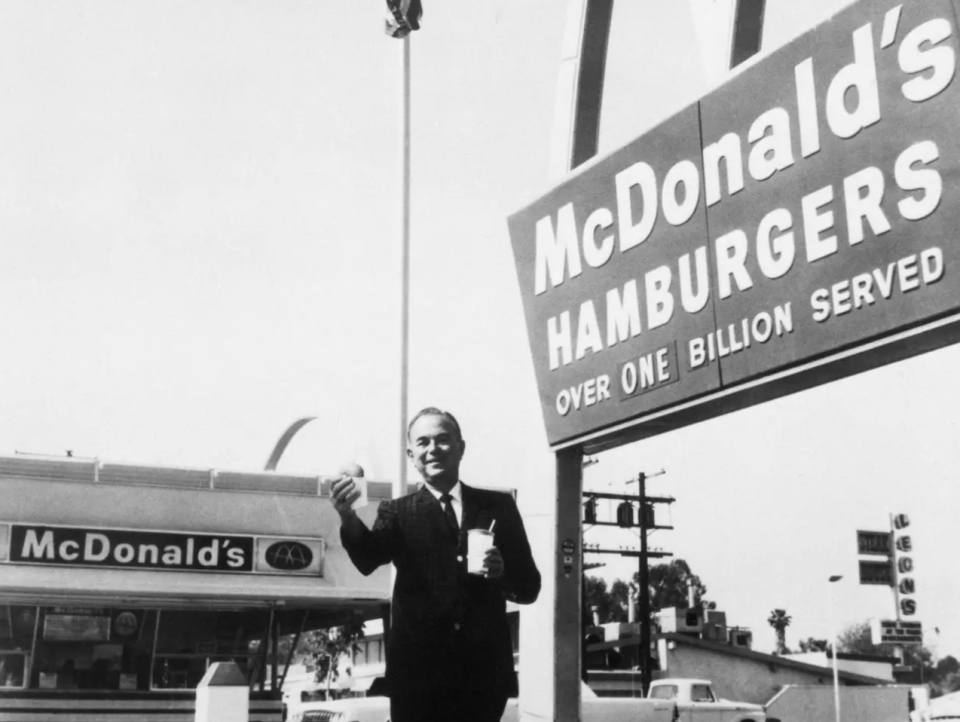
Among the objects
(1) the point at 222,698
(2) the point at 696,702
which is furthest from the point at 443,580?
(2) the point at 696,702

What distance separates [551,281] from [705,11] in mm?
1817

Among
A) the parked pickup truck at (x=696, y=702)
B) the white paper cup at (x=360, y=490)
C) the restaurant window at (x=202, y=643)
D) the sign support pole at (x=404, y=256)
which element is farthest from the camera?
the parked pickup truck at (x=696, y=702)

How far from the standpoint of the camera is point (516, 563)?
4.84 meters

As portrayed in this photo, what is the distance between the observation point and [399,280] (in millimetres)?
8766

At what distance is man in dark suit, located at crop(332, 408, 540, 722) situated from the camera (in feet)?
14.9

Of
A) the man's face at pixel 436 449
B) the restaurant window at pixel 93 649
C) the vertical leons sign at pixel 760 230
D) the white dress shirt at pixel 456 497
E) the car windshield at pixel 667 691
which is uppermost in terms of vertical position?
the vertical leons sign at pixel 760 230

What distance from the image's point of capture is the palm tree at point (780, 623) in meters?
79.6

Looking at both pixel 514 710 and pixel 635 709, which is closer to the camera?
pixel 514 710

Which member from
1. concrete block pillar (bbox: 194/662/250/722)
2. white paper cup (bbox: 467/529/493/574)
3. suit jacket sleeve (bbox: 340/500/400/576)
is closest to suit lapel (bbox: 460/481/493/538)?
white paper cup (bbox: 467/529/493/574)

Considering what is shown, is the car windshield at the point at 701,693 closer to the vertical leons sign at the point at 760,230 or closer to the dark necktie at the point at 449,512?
the vertical leons sign at the point at 760,230

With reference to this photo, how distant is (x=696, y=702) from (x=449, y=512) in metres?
16.2

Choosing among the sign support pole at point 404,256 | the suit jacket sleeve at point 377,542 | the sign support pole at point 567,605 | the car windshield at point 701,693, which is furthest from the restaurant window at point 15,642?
the suit jacket sleeve at point 377,542

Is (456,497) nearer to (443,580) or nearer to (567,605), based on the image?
(443,580)

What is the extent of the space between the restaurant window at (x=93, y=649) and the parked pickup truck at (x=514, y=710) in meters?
3.39
